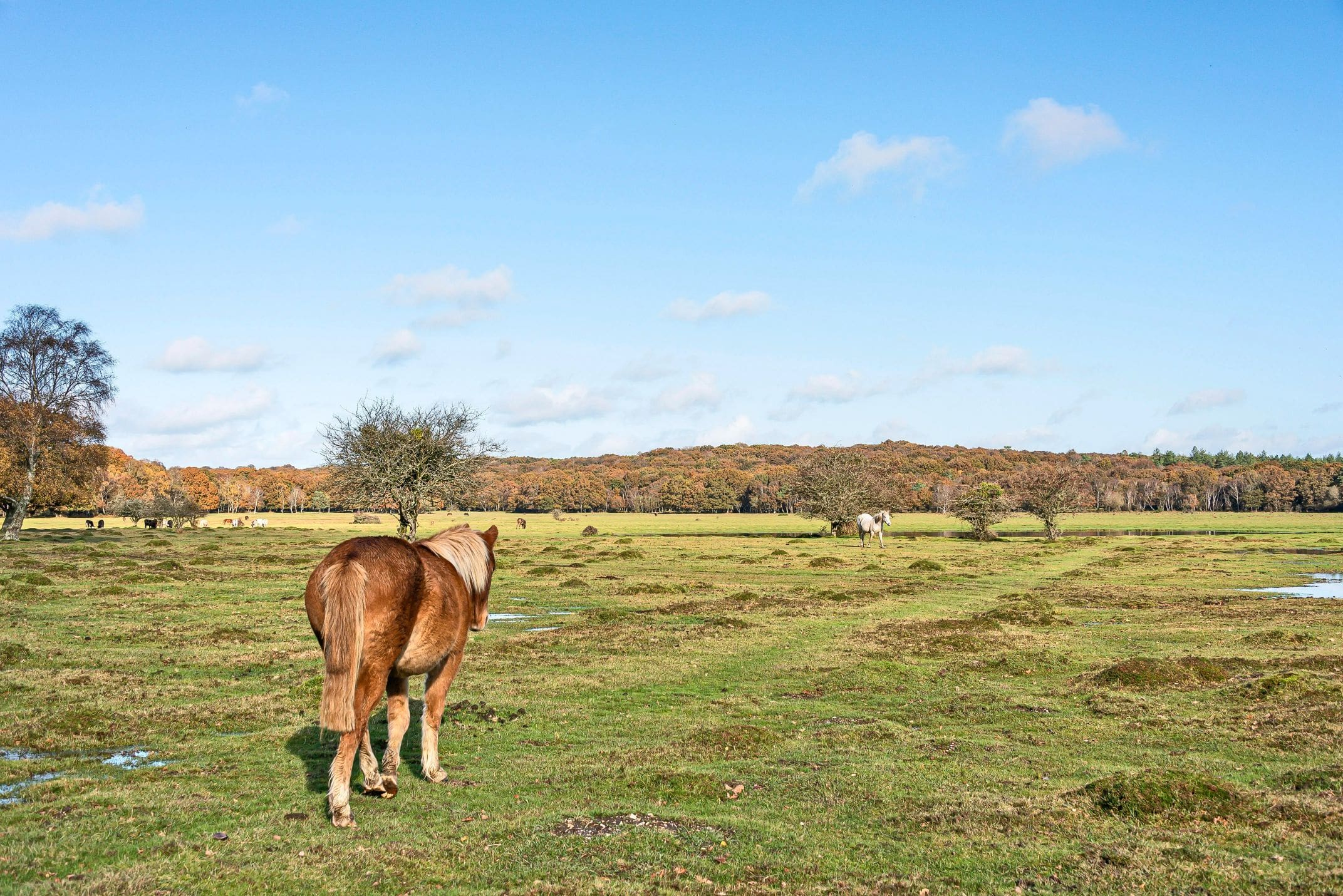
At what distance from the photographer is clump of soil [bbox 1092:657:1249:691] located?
52.8ft

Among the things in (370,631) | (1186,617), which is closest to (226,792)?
(370,631)

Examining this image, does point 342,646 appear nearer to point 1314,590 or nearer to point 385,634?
point 385,634

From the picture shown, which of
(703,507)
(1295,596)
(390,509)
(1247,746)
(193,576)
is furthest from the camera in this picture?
(703,507)

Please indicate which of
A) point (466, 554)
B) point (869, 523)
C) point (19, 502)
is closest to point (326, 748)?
point (466, 554)

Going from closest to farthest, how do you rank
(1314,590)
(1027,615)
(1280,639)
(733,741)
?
(733,741), (1280,639), (1027,615), (1314,590)

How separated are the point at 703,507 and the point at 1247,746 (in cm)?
16978

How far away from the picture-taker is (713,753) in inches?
464

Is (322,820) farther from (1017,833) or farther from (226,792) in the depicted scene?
(1017,833)

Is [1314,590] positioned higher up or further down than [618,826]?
further down

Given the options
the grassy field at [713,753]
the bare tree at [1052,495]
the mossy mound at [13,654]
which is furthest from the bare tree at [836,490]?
the mossy mound at [13,654]

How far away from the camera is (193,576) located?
36.3 metres

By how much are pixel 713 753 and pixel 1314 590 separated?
3453cm

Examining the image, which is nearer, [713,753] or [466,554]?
[466,554]

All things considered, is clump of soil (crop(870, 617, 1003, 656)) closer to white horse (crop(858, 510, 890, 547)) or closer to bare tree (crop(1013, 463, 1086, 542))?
white horse (crop(858, 510, 890, 547))
